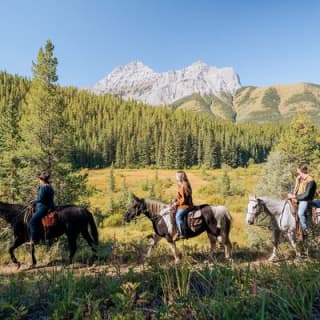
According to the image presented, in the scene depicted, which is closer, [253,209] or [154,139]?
[253,209]

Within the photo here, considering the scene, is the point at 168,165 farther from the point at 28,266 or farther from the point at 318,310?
the point at 318,310

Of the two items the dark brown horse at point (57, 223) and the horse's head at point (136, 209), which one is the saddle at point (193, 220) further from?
the dark brown horse at point (57, 223)

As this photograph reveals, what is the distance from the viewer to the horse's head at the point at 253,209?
9380 mm

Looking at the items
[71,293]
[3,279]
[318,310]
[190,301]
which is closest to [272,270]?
[318,310]

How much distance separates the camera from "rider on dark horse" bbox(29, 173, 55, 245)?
9.13 meters

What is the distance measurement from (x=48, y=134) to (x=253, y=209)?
10550mm

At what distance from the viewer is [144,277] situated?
3.90 m

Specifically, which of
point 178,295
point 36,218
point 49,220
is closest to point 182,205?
point 49,220

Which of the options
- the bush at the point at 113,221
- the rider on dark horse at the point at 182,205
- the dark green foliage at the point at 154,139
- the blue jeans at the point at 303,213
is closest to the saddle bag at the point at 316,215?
the blue jeans at the point at 303,213

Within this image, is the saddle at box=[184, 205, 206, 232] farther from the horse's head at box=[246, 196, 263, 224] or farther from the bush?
the bush

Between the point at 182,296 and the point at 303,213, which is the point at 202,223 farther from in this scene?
the point at 182,296

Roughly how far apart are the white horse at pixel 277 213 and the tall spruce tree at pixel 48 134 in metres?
9.00

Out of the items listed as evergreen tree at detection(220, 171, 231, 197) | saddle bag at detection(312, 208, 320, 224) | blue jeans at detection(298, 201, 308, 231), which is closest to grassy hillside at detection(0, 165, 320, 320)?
blue jeans at detection(298, 201, 308, 231)

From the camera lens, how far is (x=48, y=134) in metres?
14.4
